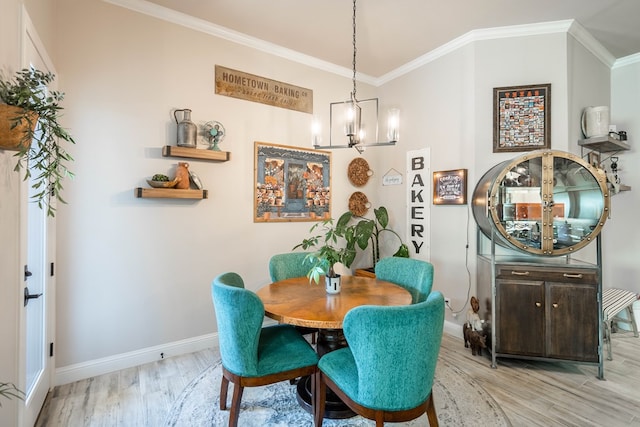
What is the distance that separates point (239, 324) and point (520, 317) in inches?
94.2

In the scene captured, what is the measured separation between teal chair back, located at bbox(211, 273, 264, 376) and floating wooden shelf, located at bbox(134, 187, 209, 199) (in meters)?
1.22

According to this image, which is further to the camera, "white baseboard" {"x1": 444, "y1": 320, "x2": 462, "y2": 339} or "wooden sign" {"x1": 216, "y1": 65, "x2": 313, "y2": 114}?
"white baseboard" {"x1": 444, "y1": 320, "x2": 462, "y2": 339}

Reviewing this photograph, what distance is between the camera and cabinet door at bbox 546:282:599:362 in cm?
252

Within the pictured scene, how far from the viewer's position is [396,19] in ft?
9.61

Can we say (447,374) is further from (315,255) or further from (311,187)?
(311,187)

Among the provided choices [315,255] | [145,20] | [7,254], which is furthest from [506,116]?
[7,254]

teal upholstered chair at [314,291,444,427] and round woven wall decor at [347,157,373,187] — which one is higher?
round woven wall decor at [347,157,373,187]

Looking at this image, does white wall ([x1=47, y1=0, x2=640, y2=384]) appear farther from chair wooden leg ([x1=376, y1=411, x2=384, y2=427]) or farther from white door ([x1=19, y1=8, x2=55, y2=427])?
chair wooden leg ([x1=376, y1=411, x2=384, y2=427])

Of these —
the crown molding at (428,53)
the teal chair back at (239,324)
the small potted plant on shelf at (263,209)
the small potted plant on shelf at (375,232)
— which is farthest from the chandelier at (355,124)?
the teal chair back at (239,324)

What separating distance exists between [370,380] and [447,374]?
148 centimetres

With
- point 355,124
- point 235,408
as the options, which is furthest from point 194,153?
point 235,408

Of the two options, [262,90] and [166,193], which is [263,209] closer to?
[166,193]

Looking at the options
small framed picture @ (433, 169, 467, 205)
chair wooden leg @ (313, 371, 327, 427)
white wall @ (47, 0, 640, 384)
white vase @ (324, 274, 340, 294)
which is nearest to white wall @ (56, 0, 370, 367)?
white wall @ (47, 0, 640, 384)

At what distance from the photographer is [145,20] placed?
8.87ft
